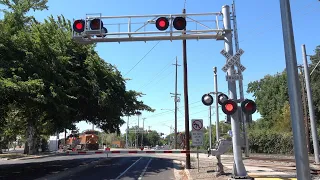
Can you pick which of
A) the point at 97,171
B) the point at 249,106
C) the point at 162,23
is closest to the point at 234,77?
the point at 249,106

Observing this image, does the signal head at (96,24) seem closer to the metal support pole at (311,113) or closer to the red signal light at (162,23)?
the red signal light at (162,23)

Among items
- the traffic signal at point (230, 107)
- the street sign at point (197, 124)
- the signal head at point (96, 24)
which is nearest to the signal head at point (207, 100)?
the street sign at point (197, 124)

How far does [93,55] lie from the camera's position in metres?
24.9

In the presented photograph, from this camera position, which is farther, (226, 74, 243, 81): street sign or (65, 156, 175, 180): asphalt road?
(65, 156, 175, 180): asphalt road

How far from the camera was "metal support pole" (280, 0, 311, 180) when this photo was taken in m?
7.10

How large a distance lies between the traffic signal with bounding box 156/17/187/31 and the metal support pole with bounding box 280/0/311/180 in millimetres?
5094

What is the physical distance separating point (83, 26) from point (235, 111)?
20.7 feet

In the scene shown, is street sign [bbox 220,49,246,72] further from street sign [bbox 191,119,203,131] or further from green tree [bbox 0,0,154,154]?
green tree [bbox 0,0,154,154]

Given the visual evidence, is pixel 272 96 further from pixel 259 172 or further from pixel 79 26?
pixel 79 26

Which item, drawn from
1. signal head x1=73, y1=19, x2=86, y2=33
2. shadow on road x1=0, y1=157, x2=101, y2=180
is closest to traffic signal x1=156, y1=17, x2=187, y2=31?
signal head x1=73, y1=19, x2=86, y2=33

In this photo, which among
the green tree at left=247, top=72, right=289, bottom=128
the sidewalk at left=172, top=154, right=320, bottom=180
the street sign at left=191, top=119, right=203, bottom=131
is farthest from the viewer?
the green tree at left=247, top=72, right=289, bottom=128

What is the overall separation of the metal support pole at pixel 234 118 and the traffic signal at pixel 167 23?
1508 millimetres

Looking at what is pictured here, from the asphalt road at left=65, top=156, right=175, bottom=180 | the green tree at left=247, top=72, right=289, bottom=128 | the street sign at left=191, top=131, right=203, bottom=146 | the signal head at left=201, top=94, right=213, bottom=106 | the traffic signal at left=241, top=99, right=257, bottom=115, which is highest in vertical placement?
the green tree at left=247, top=72, right=289, bottom=128

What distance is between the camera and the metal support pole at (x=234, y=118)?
11086 millimetres
